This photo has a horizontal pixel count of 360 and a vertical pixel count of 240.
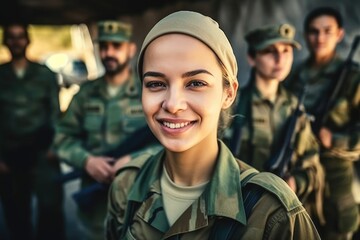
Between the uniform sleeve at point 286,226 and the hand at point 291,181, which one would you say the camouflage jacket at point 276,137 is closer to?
the hand at point 291,181

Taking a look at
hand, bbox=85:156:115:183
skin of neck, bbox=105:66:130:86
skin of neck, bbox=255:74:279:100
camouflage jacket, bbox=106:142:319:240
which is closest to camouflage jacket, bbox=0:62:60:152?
skin of neck, bbox=105:66:130:86

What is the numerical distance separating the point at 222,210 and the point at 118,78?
177 cm

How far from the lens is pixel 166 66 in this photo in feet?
3.52

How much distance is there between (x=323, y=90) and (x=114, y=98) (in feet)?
4.06

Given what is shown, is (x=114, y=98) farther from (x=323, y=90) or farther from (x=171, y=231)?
(x=171, y=231)

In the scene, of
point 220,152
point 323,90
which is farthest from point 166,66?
point 323,90

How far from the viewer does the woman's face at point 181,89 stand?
3.50ft

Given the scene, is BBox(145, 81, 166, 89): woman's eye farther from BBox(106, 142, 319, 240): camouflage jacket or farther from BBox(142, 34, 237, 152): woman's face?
BBox(106, 142, 319, 240): camouflage jacket

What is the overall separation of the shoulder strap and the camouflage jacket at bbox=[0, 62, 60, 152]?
2.43 m

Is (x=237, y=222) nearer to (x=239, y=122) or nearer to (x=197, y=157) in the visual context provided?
(x=197, y=157)

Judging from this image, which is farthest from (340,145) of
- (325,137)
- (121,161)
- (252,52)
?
(121,161)

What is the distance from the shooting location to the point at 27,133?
3.33m

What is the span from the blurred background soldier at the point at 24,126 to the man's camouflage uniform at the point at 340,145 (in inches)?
72.8

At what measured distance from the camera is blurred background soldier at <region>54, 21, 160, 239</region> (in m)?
2.66
